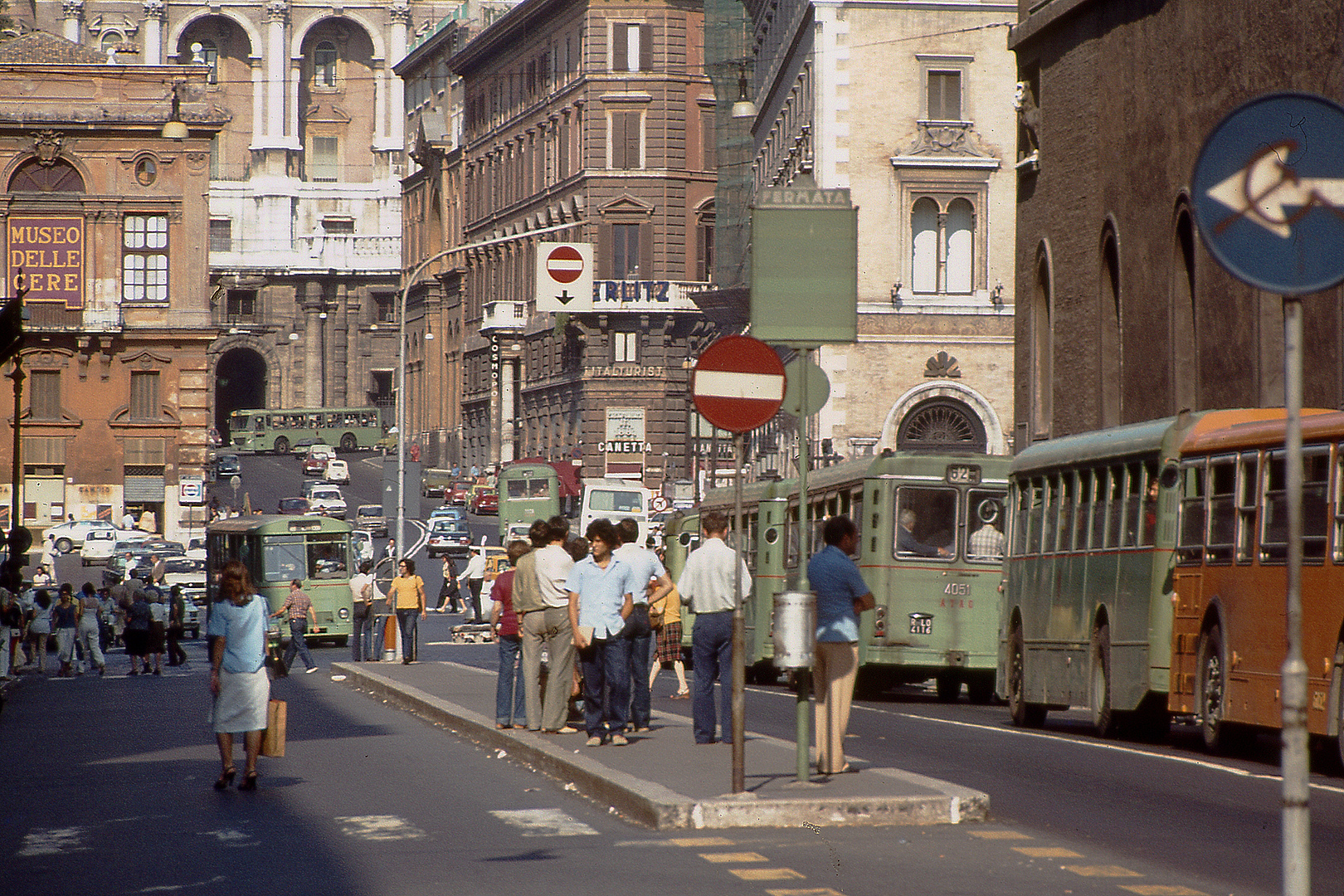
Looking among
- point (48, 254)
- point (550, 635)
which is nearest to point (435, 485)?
point (48, 254)

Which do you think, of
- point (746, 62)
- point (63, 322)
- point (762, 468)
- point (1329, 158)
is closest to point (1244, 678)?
point (1329, 158)

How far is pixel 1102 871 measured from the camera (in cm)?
1114

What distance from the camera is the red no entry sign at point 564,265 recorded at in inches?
1755

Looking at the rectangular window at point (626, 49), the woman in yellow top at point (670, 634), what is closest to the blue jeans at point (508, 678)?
the woman in yellow top at point (670, 634)

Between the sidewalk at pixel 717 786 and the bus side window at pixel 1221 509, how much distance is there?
3.96 m

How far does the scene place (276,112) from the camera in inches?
5497

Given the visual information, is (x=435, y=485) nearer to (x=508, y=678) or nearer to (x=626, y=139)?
(x=626, y=139)

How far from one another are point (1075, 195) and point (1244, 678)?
24942 mm

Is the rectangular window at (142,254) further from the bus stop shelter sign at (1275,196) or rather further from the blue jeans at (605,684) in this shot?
the bus stop shelter sign at (1275,196)

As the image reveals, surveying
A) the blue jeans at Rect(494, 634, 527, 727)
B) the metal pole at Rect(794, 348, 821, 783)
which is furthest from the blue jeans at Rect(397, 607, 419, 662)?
the metal pole at Rect(794, 348, 821, 783)

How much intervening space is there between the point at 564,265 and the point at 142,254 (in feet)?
145

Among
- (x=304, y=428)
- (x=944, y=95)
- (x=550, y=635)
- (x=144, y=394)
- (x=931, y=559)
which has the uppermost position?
(x=944, y=95)

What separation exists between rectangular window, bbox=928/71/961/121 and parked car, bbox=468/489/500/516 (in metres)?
43.6

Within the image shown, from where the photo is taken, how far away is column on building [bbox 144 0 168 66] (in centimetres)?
13800
